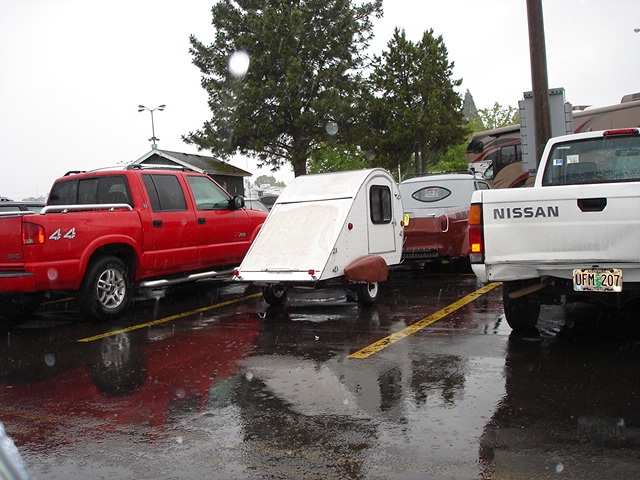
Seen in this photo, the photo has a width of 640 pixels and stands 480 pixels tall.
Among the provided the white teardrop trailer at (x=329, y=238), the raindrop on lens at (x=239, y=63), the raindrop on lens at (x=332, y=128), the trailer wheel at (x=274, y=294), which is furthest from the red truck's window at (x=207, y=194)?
the raindrop on lens at (x=239, y=63)

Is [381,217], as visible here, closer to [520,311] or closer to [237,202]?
[237,202]

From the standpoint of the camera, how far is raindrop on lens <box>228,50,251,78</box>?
119ft

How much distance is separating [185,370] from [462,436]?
9.40 feet

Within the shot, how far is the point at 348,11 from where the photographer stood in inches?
1492

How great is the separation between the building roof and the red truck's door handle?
28.6 metres

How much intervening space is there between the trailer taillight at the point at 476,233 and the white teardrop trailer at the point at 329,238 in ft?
7.67

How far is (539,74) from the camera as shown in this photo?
483 inches

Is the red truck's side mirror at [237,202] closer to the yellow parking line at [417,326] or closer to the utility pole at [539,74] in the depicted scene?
the yellow parking line at [417,326]

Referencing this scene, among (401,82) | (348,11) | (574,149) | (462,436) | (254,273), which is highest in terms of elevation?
(348,11)

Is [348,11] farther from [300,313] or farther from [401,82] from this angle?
[300,313]

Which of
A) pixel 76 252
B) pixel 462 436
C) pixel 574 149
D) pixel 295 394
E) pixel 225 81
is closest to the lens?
pixel 462 436

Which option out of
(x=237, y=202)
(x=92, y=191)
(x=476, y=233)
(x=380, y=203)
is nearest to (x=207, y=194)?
(x=237, y=202)

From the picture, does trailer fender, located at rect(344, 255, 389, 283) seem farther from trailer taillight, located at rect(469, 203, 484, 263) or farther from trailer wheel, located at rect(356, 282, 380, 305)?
trailer taillight, located at rect(469, 203, 484, 263)

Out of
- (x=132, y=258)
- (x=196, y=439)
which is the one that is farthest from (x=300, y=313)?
(x=196, y=439)
